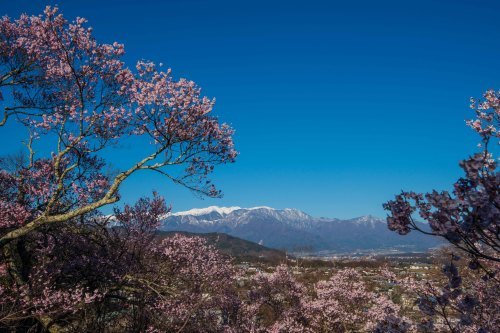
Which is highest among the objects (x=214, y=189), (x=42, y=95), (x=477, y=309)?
(x=42, y=95)

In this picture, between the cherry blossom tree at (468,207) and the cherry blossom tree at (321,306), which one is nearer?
the cherry blossom tree at (468,207)

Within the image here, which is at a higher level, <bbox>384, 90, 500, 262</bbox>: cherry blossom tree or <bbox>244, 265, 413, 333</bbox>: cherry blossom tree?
<bbox>384, 90, 500, 262</bbox>: cherry blossom tree

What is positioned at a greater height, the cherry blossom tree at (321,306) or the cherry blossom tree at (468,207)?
the cherry blossom tree at (468,207)

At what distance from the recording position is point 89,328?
9445 mm

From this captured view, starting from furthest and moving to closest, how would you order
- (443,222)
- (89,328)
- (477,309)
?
(477,309) → (89,328) → (443,222)

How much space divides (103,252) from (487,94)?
12879 mm

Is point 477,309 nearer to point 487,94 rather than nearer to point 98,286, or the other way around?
point 487,94

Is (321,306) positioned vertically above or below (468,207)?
below

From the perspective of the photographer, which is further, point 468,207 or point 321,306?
point 321,306

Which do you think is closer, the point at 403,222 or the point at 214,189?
the point at 403,222

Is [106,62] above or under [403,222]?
above

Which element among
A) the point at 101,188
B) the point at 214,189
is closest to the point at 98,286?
the point at 101,188

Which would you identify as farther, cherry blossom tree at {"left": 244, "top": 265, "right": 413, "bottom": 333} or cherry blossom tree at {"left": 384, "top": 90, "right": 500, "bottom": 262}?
cherry blossom tree at {"left": 244, "top": 265, "right": 413, "bottom": 333}

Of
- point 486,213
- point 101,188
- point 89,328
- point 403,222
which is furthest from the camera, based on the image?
point 101,188
